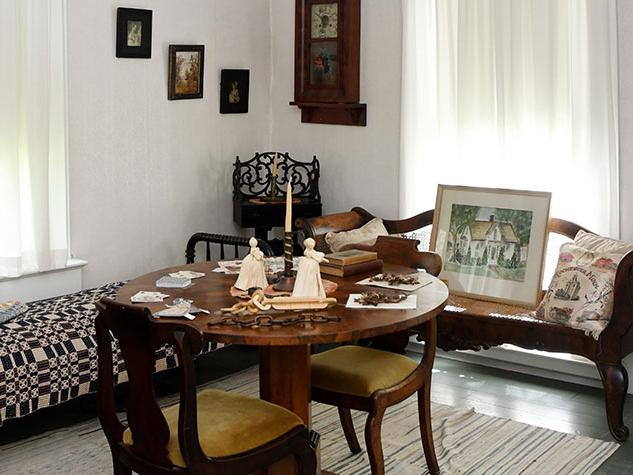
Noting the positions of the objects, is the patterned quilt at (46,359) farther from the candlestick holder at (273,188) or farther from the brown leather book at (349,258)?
the candlestick holder at (273,188)

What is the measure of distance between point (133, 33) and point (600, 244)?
8.99 feet

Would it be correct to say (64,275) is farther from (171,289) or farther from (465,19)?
(465,19)

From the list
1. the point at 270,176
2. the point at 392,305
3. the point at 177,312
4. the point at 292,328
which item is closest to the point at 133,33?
the point at 270,176

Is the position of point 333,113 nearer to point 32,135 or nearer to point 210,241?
point 210,241

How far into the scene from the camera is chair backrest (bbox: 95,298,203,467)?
2.68m

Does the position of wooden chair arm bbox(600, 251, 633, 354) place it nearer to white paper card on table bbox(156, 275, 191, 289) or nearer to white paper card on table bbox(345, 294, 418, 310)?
white paper card on table bbox(345, 294, 418, 310)

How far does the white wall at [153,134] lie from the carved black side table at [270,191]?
180mm

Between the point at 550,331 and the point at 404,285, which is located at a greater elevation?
the point at 404,285

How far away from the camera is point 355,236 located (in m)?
5.44

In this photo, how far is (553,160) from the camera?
505 centimetres

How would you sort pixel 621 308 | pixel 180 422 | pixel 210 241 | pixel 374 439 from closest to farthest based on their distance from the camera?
pixel 180 422
pixel 374 439
pixel 621 308
pixel 210 241

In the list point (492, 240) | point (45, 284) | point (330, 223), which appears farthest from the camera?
point (330, 223)

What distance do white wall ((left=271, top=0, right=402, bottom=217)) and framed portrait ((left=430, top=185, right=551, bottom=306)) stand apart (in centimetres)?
53

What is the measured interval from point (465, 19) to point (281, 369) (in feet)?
8.95
